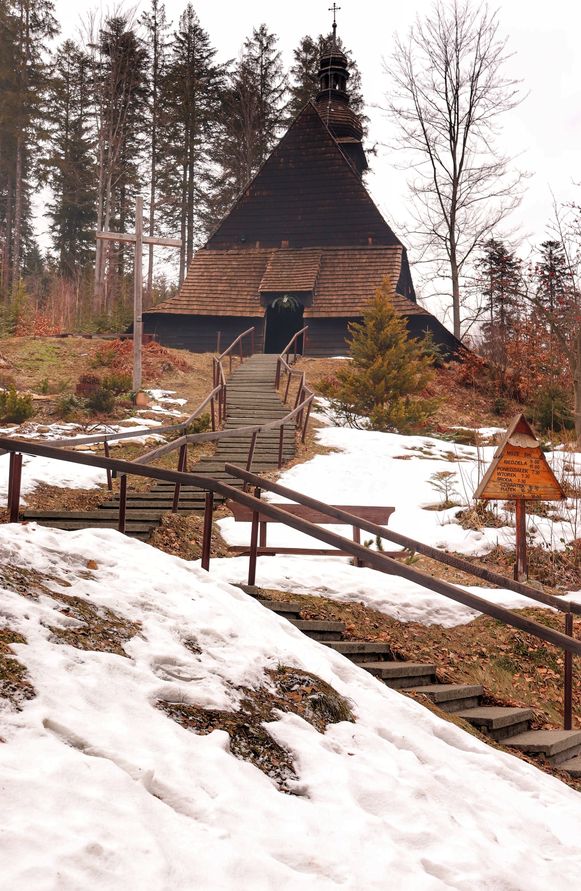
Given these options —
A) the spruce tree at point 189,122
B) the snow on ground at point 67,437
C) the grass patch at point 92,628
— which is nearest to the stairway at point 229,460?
the snow on ground at point 67,437

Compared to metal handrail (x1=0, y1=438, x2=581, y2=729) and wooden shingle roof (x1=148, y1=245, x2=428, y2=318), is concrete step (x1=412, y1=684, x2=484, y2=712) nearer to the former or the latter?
metal handrail (x1=0, y1=438, x2=581, y2=729)

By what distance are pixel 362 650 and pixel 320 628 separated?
402 millimetres

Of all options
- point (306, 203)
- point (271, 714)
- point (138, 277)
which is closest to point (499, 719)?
point (271, 714)

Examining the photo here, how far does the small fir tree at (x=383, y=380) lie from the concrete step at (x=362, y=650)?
12722 mm

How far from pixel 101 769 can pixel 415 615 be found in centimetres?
587

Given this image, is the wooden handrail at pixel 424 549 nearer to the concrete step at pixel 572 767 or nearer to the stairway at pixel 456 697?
the stairway at pixel 456 697

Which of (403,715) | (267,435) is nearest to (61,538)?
(403,715)

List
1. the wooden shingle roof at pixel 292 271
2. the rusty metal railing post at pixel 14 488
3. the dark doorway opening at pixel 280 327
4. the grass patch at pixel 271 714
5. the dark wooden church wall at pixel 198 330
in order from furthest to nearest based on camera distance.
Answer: the dark doorway opening at pixel 280 327, the dark wooden church wall at pixel 198 330, the wooden shingle roof at pixel 292 271, the rusty metal railing post at pixel 14 488, the grass patch at pixel 271 714

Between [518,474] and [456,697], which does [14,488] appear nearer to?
[456,697]

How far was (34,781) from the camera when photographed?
2801 millimetres

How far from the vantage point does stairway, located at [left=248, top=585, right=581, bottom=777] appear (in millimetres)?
5602

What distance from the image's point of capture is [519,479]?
1034 centimetres

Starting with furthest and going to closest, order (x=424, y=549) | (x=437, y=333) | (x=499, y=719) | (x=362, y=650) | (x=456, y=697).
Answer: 1. (x=437, y=333)
2. (x=424, y=549)
3. (x=362, y=650)
4. (x=456, y=697)
5. (x=499, y=719)

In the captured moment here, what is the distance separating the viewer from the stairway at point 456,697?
221 inches
